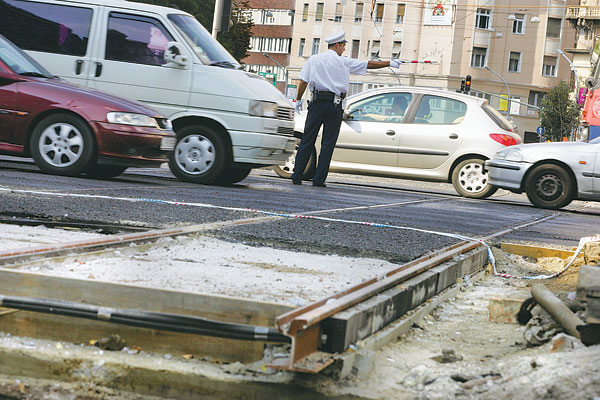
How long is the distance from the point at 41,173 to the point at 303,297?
6.87m

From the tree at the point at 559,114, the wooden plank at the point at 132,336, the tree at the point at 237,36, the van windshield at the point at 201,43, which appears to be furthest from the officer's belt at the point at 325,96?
the tree at the point at 559,114

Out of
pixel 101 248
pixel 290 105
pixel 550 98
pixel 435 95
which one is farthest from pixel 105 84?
pixel 550 98

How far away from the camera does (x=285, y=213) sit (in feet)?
24.2

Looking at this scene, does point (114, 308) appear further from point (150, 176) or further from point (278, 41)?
point (278, 41)

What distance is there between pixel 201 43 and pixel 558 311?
8548 mm

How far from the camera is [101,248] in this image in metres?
4.32

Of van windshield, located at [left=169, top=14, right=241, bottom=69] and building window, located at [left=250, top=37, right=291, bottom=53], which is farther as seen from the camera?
building window, located at [left=250, top=37, right=291, bottom=53]

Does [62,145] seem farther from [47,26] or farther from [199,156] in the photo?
[47,26]

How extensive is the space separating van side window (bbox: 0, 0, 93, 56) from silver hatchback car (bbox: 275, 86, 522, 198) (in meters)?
4.54

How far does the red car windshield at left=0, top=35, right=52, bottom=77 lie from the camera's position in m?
10.0

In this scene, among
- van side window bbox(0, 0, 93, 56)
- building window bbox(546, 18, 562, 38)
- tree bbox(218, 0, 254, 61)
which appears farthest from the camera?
building window bbox(546, 18, 562, 38)

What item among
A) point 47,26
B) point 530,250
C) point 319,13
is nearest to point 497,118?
point 47,26

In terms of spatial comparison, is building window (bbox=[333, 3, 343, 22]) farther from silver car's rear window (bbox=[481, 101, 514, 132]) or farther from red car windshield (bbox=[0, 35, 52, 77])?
red car windshield (bbox=[0, 35, 52, 77])

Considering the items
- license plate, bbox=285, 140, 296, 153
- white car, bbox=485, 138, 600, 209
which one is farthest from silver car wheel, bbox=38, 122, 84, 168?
white car, bbox=485, 138, 600, 209
